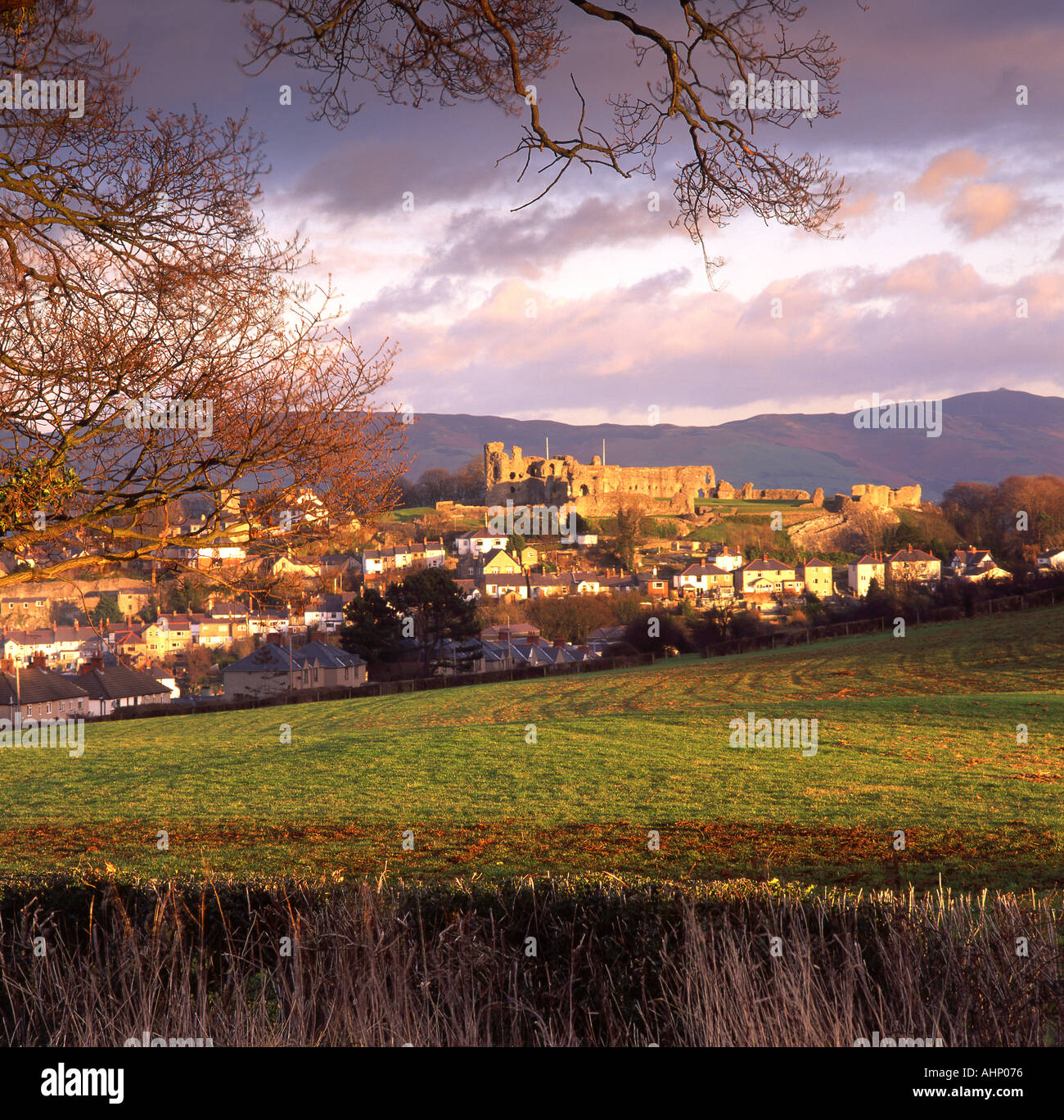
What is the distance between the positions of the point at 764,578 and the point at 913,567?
1840 cm

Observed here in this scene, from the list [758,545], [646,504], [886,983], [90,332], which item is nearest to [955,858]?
[886,983]

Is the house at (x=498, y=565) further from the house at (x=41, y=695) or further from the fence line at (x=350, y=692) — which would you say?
the fence line at (x=350, y=692)

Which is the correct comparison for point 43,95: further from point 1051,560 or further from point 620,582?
point 620,582

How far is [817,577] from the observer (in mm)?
88625

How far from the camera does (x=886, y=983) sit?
4.33 m

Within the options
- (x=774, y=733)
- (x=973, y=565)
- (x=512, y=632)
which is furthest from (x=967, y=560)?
(x=774, y=733)

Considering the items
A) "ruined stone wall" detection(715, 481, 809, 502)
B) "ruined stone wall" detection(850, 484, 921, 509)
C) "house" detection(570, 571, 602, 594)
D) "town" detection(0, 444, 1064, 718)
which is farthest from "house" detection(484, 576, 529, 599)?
"ruined stone wall" detection(715, 481, 809, 502)

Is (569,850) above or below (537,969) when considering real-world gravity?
below

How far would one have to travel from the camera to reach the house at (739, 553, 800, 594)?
80.1 meters

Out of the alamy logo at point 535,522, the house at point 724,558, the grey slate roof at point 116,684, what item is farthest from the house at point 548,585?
the grey slate roof at point 116,684

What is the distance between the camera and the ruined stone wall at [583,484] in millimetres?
119312

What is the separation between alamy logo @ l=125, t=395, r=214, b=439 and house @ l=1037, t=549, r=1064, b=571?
54732 mm

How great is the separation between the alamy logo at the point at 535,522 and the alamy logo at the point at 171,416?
86.9 metres
